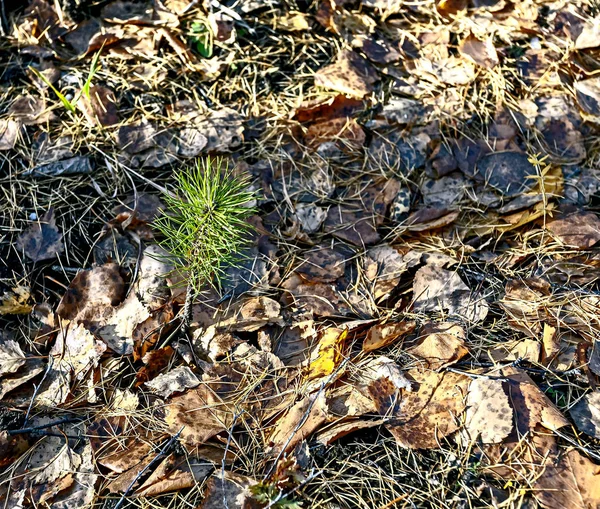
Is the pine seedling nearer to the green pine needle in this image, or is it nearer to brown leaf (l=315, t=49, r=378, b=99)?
the green pine needle

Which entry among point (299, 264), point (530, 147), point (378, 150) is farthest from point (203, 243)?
point (530, 147)

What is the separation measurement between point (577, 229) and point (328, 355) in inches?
46.8

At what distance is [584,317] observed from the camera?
207 centimetres

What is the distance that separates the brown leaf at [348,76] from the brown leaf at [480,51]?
1.55ft

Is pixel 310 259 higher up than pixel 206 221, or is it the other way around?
pixel 206 221

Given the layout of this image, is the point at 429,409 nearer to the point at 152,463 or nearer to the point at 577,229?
the point at 152,463

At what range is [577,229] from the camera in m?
2.32

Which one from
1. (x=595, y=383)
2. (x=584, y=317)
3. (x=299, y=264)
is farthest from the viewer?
(x=299, y=264)

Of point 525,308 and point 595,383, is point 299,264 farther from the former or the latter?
point 595,383

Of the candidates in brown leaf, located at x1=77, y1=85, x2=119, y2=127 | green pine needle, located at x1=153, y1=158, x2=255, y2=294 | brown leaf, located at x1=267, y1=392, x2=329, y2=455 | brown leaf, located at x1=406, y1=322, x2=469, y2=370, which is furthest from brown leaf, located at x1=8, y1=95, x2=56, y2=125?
brown leaf, located at x1=406, y1=322, x2=469, y2=370

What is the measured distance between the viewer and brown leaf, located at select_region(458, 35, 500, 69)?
2748 mm

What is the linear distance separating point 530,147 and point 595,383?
118cm

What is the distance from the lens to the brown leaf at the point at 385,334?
6.59 feet

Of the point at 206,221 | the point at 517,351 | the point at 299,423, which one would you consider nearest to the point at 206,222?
the point at 206,221
